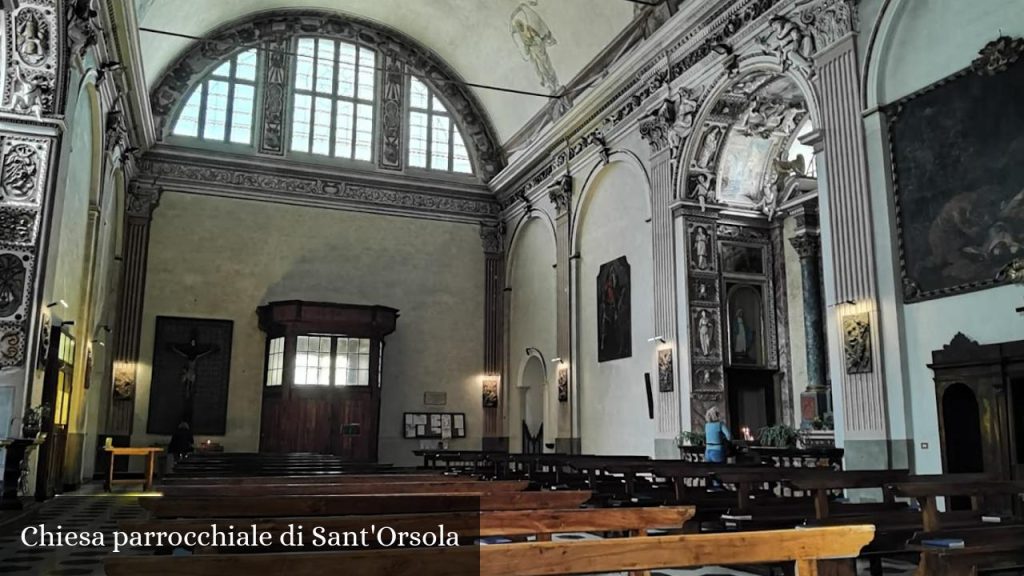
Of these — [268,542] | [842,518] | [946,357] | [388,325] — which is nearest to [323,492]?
[268,542]

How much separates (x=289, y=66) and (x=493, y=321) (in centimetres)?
846

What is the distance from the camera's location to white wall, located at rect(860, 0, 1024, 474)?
7.98 metres

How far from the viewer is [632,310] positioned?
1478 cm

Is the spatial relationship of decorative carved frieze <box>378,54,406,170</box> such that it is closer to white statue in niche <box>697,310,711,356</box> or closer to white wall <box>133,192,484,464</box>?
white wall <box>133,192,484,464</box>

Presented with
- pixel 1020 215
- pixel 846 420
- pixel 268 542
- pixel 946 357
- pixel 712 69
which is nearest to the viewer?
pixel 268 542

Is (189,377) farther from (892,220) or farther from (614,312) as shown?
(892,220)

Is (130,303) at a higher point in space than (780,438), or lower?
higher

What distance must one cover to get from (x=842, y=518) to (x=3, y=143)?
9.77m

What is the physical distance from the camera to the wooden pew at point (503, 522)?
3027 mm

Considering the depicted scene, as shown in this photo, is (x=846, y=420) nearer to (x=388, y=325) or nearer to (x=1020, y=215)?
(x=1020, y=215)

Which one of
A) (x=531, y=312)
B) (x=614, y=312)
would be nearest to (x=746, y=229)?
(x=614, y=312)

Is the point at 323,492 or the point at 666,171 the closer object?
the point at 323,492

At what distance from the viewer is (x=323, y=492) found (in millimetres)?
4406

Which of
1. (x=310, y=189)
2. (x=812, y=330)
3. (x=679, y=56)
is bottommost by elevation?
(x=812, y=330)
